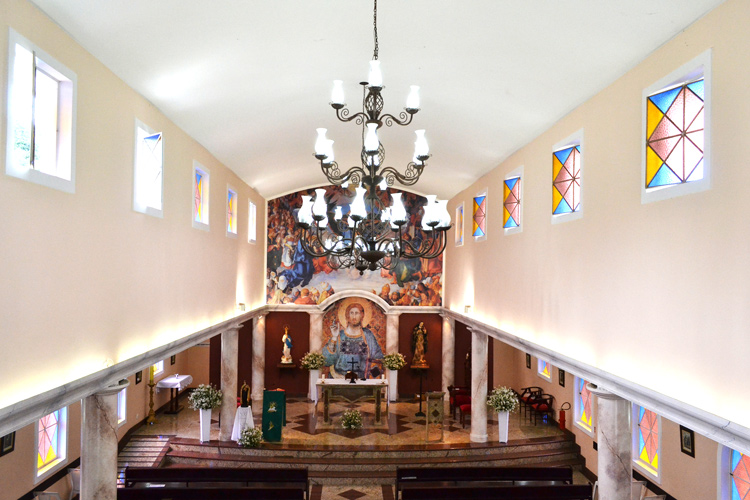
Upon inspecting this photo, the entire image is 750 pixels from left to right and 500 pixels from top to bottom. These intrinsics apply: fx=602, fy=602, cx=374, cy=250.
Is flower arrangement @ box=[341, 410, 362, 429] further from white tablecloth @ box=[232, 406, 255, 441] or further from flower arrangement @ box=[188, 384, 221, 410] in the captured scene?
flower arrangement @ box=[188, 384, 221, 410]

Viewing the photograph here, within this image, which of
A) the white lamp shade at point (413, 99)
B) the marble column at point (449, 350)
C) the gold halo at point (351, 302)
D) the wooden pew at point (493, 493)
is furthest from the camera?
the gold halo at point (351, 302)

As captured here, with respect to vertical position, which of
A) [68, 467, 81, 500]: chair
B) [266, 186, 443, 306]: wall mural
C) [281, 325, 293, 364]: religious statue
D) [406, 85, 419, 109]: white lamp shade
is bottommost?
[68, 467, 81, 500]: chair

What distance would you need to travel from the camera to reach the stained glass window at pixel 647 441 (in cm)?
1217

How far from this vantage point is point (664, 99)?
6.70 metres

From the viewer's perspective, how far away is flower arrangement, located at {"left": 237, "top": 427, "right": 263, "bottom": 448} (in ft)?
48.8

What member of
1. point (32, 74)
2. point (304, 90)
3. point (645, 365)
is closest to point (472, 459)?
point (645, 365)

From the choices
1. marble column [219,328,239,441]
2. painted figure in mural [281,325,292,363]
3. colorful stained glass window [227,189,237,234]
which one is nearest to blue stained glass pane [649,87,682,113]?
colorful stained glass window [227,189,237,234]

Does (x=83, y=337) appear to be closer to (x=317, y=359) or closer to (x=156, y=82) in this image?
(x=156, y=82)

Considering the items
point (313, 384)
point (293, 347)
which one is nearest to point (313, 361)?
point (313, 384)

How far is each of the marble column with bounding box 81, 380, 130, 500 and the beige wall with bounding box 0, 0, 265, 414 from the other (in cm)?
50

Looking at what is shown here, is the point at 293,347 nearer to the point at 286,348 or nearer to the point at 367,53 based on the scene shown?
the point at 286,348

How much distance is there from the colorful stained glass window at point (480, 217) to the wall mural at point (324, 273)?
16.4 feet

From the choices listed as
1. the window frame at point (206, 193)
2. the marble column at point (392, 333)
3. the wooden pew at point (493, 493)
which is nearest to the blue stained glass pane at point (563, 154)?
the wooden pew at point (493, 493)

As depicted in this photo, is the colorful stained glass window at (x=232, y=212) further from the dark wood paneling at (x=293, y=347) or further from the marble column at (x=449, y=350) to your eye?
the marble column at (x=449, y=350)
